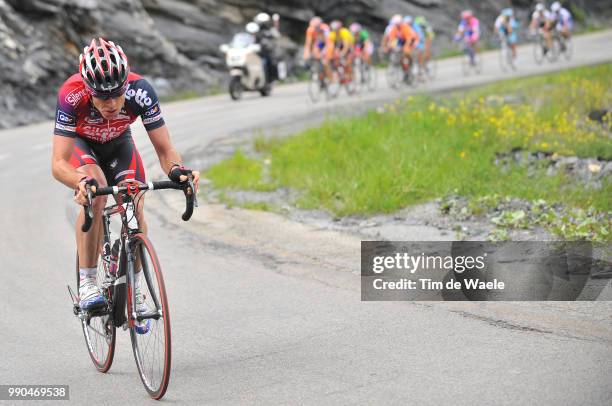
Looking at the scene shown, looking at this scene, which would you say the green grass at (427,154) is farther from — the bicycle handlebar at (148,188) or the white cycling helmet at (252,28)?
the white cycling helmet at (252,28)

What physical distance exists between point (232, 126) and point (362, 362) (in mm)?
15408

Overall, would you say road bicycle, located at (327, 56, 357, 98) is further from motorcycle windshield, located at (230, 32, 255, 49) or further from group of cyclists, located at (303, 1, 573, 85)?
Result: motorcycle windshield, located at (230, 32, 255, 49)

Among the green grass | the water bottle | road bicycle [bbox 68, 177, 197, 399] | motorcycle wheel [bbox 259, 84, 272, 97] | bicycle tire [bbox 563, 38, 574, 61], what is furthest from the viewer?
bicycle tire [bbox 563, 38, 574, 61]

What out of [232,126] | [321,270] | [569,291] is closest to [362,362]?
[569,291]

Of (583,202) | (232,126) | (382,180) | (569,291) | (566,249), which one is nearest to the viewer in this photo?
(569,291)

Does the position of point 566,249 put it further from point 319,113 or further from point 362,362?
point 319,113

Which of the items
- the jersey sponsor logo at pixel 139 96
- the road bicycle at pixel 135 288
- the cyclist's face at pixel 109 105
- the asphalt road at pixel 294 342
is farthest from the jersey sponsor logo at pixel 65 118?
the asphalt road at pixel 294 342

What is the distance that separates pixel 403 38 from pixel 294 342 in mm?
22284

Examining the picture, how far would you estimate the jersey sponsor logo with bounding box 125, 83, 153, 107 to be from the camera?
611 centimetres

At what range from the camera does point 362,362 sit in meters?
6.04

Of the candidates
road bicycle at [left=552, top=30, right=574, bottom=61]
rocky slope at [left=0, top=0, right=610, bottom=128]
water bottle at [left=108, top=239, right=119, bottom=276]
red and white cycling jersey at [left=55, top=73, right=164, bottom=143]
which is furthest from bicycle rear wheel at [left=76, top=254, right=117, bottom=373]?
road bicycle at [left=552, top=30, right=574, bottom=61]

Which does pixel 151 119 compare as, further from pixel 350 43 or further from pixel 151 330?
pixel 350 43

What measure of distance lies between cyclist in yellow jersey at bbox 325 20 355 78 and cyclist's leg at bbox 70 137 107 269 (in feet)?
65.1

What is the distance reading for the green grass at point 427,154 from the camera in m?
10.9
